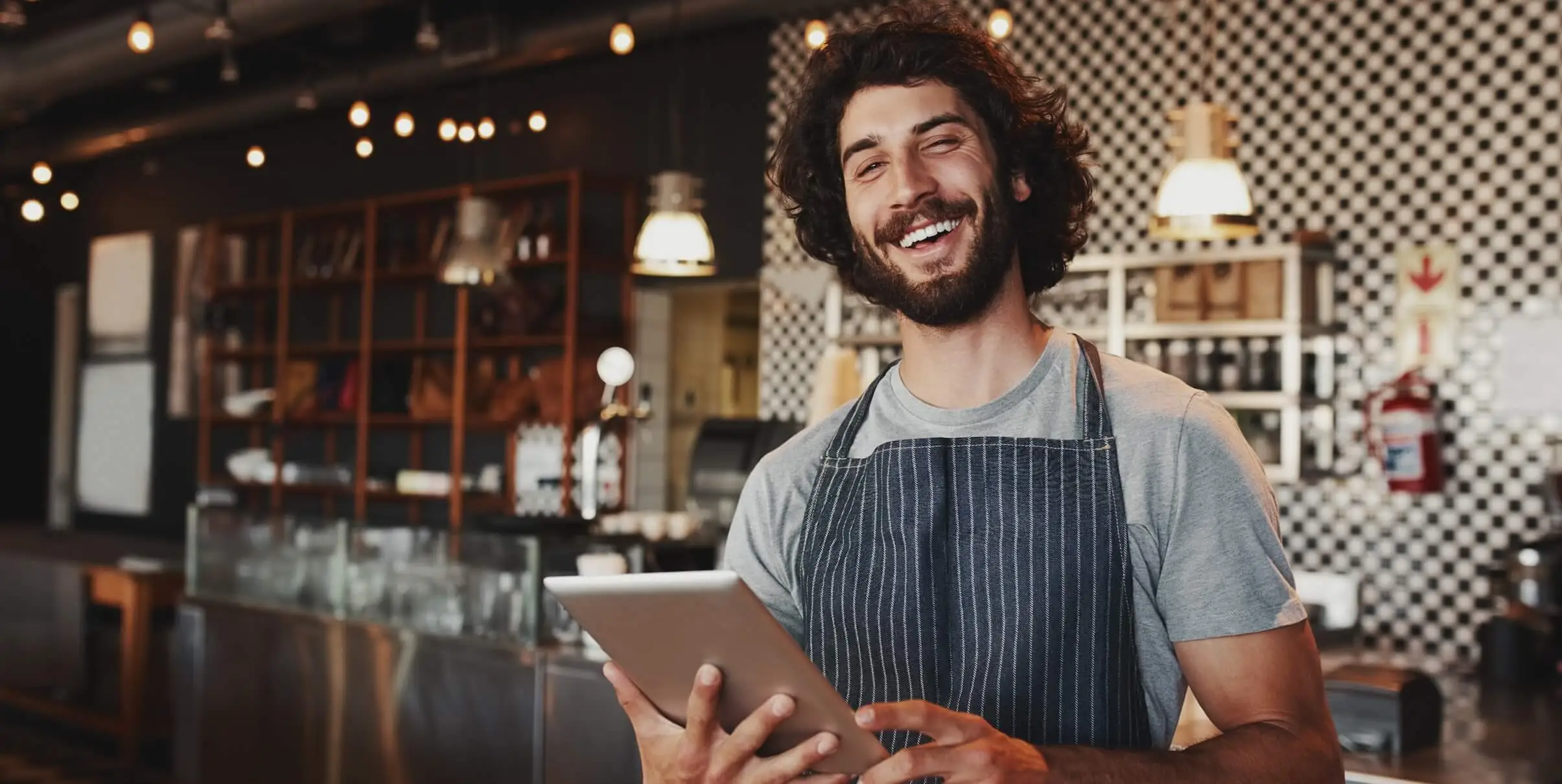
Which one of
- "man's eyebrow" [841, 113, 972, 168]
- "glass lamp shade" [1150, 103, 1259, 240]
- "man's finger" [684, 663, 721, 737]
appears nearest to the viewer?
"man's finger" [684, 663, 721, 737]

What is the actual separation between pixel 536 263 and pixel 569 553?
11.1 ft

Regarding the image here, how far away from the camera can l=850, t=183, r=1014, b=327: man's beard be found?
1.66 meters

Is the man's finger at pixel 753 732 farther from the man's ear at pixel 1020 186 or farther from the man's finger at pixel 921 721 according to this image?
the man's ear at pixel 1020 186

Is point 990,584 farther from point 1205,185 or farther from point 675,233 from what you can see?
point 675,233

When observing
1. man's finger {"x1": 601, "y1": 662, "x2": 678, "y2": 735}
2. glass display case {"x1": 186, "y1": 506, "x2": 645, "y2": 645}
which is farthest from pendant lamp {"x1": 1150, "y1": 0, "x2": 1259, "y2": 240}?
man's finger {"x1": 601, "y1": 662, "x2": 678, "y2": 735}

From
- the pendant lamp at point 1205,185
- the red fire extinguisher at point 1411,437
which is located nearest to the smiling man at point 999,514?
the pendant lamp at point 1205,185

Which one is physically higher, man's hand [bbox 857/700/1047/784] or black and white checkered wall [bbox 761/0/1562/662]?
black and white checkered wall [bbox 761/0/1562/662]

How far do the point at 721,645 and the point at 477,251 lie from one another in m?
5.07

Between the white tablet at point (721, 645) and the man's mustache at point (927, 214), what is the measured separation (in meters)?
0.53

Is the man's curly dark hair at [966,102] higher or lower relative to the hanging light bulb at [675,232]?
lower

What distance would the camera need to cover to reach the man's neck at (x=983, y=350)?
170cm

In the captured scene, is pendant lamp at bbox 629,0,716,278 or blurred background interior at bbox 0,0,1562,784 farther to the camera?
pendant lamp at bbox 629,0,716,278

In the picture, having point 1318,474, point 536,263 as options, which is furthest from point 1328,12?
point 536,263

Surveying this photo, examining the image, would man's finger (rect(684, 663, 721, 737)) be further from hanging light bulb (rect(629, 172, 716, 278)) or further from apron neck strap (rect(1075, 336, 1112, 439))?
hanging light bulb (rect(629, 172, 716, 278))
